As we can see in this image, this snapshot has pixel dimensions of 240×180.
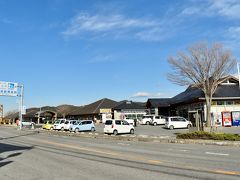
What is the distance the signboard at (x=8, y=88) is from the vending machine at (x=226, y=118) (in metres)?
32.4

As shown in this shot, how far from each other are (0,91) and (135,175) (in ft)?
147

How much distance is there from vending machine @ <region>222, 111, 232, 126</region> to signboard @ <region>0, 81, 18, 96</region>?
32380mm

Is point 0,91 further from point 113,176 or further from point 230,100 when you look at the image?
point 113,176

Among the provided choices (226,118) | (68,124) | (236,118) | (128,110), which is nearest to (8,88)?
(68,124)

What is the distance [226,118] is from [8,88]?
109 ft

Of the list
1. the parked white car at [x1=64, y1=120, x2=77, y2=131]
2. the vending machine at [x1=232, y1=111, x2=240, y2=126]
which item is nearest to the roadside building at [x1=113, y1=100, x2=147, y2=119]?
the parked white car at [x1=64, y1=120, x2=77, y2=131]

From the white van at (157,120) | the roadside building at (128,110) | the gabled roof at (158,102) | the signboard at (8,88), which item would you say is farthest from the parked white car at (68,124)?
the gabled roof at (158,102)

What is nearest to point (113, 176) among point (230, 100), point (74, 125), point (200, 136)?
point (200, 136)

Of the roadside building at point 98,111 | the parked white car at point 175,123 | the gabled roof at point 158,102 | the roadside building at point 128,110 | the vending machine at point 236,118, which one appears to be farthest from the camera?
the roadside building at point 98,111

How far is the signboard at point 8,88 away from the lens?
50031 millimetres

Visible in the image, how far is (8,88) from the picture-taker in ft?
166

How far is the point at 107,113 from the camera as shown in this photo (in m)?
69.9

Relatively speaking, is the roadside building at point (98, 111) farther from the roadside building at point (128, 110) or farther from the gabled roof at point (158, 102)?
the gabled roof at point (158, 102)

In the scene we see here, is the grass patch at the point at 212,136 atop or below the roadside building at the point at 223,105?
below
